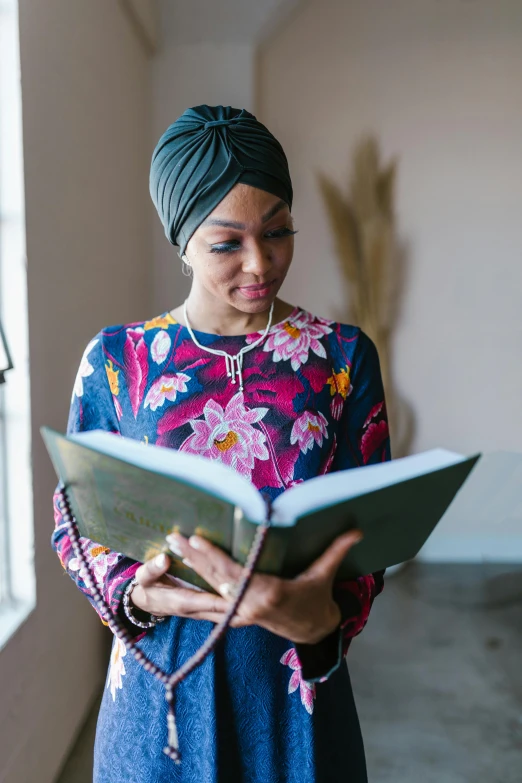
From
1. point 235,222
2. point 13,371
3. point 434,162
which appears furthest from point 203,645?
point 434,162

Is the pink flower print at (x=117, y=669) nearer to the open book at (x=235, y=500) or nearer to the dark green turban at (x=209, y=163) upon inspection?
the open book at (x=235, y=500)

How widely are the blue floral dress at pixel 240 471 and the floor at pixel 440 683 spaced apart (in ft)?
3.98

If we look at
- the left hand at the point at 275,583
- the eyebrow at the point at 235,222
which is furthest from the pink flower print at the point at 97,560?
the eyebrow at the point at 235,222

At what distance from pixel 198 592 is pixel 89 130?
5.47ft

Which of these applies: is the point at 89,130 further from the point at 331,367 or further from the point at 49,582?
the point at 331,367

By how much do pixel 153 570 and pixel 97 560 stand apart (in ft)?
0.61

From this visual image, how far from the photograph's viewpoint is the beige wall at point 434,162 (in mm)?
3104

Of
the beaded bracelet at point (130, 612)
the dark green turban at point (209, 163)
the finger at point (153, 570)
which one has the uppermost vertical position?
the dark green turban at point (209, 163)

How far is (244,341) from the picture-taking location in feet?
2.97

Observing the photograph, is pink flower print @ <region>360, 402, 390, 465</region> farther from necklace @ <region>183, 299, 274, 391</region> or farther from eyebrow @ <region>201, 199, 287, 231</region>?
eyebrow @ <region>201, 199, 287, 231</region>

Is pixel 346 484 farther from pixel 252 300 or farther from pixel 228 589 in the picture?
pixel 252 300

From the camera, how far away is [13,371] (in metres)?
1.51

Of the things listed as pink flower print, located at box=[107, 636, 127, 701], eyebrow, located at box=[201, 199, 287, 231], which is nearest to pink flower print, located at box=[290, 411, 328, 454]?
eyebrow, located at box=[201, 199, 287, 231]

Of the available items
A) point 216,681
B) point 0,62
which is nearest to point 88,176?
point 0,62
